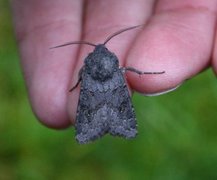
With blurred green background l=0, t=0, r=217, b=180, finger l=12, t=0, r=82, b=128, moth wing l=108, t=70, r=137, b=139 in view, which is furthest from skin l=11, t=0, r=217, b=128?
blurred green background l=0, t=0, r=217, b=180

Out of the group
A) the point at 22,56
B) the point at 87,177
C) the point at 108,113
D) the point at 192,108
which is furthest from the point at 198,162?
the point at 22,56

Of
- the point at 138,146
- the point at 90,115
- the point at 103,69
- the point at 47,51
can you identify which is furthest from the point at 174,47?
the point at 138,146

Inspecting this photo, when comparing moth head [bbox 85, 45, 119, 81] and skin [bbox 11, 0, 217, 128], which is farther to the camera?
moth head [bbox 85, 45, 119, 81]

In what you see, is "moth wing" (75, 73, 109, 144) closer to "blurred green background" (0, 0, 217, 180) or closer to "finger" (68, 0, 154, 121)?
"finger" (68, 0, 154, 121)

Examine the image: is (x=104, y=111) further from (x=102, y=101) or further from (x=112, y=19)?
(x=112, y=19)

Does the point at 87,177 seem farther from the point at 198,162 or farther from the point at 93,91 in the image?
the point at 93,91

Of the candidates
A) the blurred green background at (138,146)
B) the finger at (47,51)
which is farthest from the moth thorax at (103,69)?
the blurred green background at (138,146)

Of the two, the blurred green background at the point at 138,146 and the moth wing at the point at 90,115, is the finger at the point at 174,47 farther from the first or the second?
the blurred green background at the point at 138,146

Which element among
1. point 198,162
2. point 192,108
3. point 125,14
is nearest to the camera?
point 125,14
